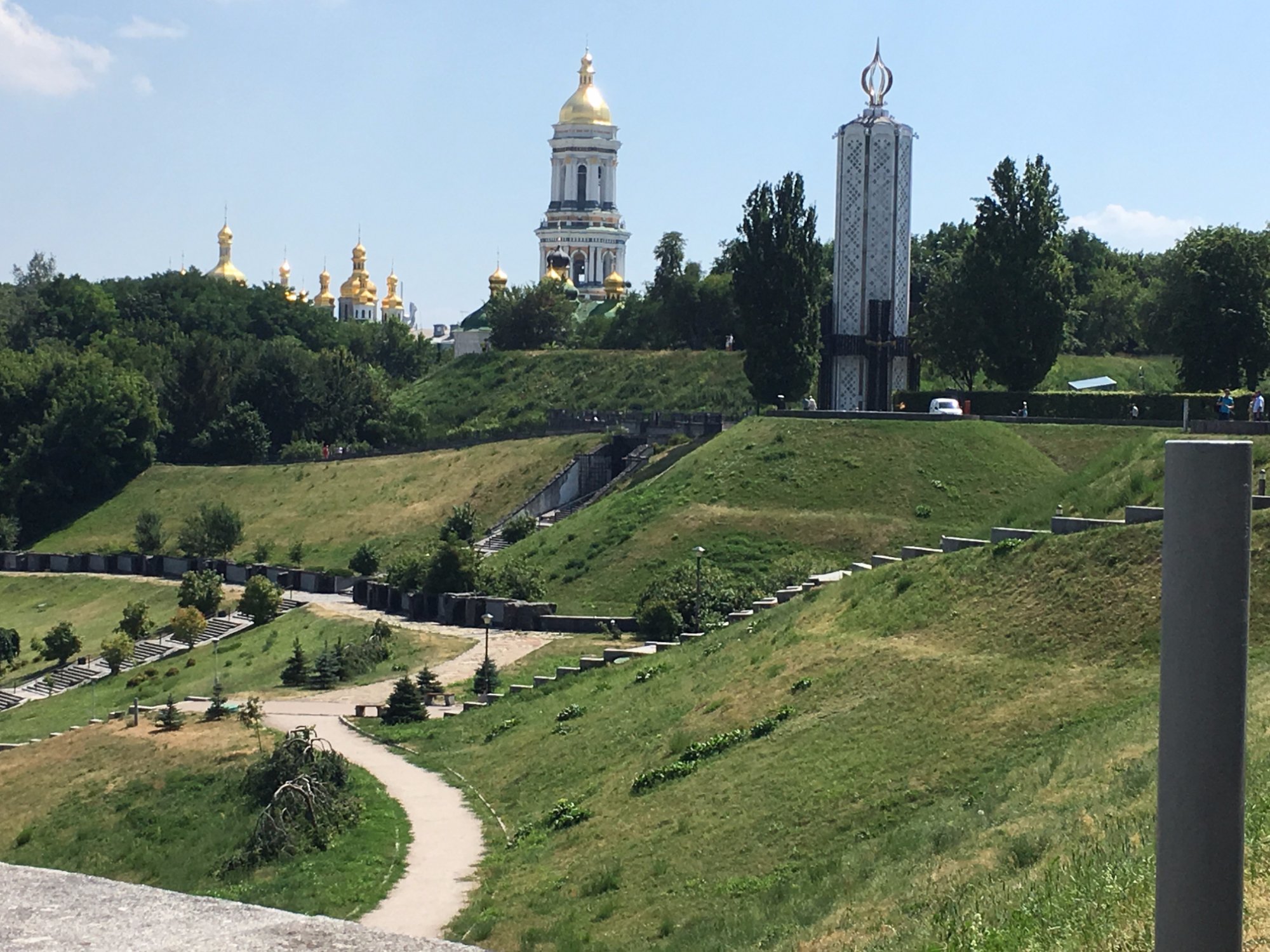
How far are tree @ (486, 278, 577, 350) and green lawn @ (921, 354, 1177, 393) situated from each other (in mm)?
27253

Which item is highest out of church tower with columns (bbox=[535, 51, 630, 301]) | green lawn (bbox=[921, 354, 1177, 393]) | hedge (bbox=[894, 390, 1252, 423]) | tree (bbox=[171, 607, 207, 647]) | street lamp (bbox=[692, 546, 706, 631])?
church tower with columns (bbox=[535, 51, 630, 301])

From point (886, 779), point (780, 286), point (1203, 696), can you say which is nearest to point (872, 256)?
point (780, 286)

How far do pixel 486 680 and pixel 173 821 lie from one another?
983 centimetres

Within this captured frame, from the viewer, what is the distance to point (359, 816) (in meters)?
25.0

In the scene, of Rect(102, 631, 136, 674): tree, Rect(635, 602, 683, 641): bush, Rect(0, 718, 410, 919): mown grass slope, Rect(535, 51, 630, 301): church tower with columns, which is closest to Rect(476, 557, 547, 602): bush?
Rect(635, 602, 683, 641): bush

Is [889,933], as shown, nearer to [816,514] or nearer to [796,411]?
[816,514]

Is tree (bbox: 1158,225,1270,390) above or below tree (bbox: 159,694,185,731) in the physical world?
above

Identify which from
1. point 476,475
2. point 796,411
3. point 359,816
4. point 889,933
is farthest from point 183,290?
point 889,933

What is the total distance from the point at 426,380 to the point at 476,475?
1038 inches

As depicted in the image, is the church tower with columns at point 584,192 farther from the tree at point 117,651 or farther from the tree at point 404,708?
the tree at point 404,708

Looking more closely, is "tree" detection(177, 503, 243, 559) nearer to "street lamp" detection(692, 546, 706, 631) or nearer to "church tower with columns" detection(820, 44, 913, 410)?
"church tower with columns" detection(820, 44, 913, 410)

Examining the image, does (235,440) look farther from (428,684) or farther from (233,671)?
(428,684)

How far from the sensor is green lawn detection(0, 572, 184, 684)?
55.1 meters

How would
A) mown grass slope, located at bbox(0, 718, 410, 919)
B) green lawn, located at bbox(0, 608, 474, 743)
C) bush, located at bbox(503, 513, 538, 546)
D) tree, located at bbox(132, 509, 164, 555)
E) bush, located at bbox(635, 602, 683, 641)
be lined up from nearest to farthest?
mown grass slope, located at bbox(0, 718, 410, 919) → bush, located at bbox(635, 602, 683, 641) → green lawn, located at bbox(0, 608, 474, 743) → bush, located at bbox(503, 513, 538, 546) → tree, located at bbox(132, 509, 164, 555)
